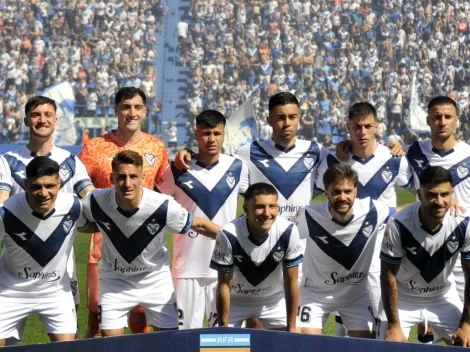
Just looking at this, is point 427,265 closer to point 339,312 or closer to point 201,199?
point 339,312

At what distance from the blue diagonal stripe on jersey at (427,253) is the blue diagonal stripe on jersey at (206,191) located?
1361 mm

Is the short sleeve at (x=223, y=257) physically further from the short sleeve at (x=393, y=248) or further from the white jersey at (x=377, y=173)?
the white jersey at (x=377, y=173)

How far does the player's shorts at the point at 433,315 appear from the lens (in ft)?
18.8

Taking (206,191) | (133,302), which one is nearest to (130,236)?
(133,302)

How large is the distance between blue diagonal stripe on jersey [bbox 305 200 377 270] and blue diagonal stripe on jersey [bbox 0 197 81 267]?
1.71m

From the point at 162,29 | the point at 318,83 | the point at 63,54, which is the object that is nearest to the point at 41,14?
the point at 63,54

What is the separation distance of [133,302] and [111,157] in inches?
47.9

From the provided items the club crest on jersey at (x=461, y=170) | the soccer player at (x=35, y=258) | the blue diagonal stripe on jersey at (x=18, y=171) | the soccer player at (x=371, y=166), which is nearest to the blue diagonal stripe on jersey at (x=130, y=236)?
the soccer player at (x=35, y=258)

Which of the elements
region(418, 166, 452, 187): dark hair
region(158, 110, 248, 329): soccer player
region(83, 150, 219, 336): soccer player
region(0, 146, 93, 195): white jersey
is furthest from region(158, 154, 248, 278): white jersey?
region(418, 166, 452, 187): dark hair

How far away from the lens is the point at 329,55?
30.7 metres

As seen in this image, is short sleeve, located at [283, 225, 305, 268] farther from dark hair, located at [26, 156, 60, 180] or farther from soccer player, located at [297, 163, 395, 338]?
dark hair, located at [26, 156, 60, 180]

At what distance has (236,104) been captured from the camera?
2864 centimetres

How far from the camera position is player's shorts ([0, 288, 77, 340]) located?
5.59m

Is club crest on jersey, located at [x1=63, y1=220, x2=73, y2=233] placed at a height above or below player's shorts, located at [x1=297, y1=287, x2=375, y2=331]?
above
